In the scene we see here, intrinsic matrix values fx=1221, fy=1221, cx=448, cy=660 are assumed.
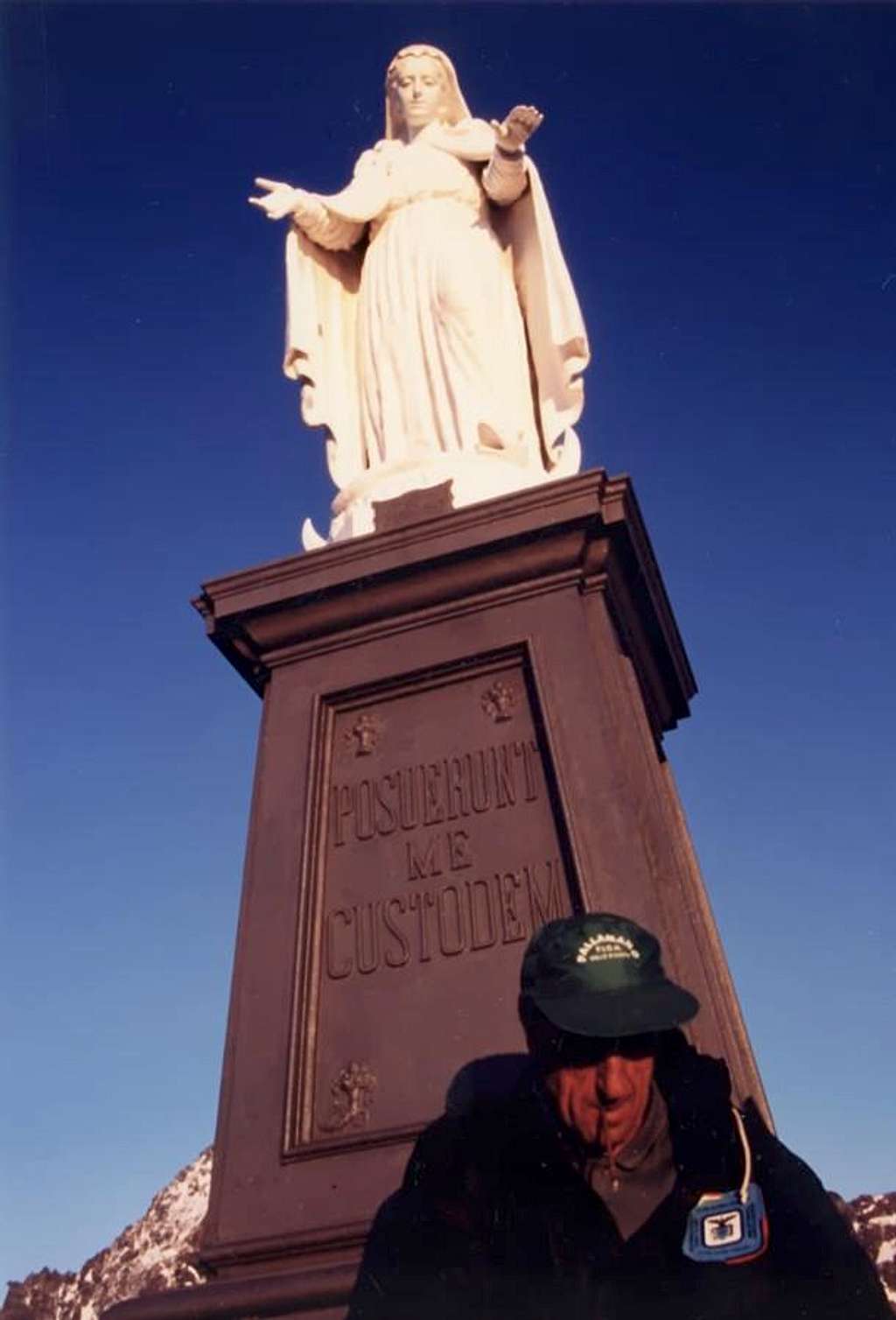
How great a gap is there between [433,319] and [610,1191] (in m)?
5.05

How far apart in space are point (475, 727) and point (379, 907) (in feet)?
2.49

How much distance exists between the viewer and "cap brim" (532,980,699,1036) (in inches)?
81.7

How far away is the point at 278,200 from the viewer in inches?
249

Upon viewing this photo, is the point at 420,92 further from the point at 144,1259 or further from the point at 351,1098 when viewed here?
the point at 144,1259

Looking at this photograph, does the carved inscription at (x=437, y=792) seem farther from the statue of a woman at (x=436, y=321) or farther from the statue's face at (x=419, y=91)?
the statue's face at (x=419, y=91)

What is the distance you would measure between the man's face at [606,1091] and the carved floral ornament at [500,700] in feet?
7.86

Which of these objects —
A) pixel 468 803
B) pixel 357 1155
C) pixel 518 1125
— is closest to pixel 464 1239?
pixel 518 1125

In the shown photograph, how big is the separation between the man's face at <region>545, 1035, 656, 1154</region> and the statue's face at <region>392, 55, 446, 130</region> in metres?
6.87

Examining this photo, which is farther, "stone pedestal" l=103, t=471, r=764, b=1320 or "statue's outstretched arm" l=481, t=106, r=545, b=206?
"statue's outstretched arm" l=481, t=106, r=545, b=206

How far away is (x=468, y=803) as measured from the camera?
437 cm

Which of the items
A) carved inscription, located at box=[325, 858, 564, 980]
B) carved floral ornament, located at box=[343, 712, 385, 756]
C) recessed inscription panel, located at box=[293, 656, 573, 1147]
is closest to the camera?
recessed inscription panel, located at box=[293, 656, 573, 1147]

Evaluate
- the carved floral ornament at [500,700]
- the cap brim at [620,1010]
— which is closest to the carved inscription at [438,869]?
the carved floral ornament at [500,700]

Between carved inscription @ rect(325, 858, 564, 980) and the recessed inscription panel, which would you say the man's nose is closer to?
the recessed inscription panel

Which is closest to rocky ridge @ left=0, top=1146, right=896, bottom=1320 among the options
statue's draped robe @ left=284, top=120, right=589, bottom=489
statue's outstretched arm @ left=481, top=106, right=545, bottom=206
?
statue's draped robe @ left=284, top=120, right=589, bottom=489
